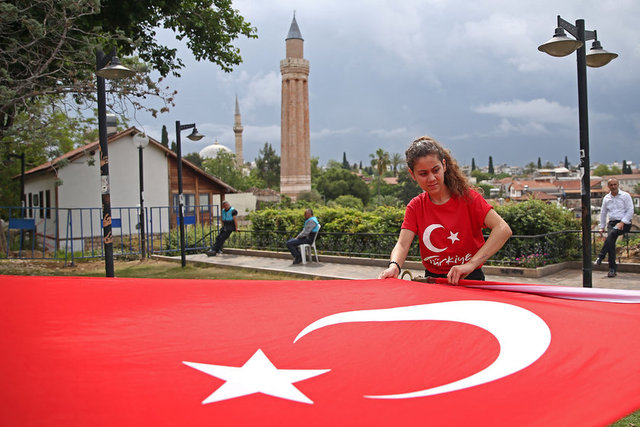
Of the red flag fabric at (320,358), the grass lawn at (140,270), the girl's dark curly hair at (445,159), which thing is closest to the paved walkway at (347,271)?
the grass lawn at (140,270)

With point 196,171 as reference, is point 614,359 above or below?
below

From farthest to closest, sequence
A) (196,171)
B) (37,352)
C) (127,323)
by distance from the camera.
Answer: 1. (196,171)
2. (127,323)
3. (37,352)

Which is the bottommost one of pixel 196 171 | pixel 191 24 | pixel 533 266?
pixel 533 266

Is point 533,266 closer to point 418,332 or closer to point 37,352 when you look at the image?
point 418,332

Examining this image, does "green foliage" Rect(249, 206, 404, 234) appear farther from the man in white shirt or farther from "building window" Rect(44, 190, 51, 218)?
"building window" Rect(44, 190, 51, 218)

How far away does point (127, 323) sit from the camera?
3.08 m

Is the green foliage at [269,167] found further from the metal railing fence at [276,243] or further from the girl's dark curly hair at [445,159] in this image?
the girl's dark curly hair at [445,159]

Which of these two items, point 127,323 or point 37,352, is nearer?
point 37,352

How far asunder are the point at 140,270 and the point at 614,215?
12964 mm

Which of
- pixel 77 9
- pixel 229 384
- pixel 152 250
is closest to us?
pixel 229 384

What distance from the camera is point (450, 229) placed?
3.67m

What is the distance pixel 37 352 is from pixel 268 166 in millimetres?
105549

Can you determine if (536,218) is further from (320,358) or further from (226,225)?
(320,358)

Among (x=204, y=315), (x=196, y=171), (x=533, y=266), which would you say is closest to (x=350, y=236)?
(x=533, y=266)
